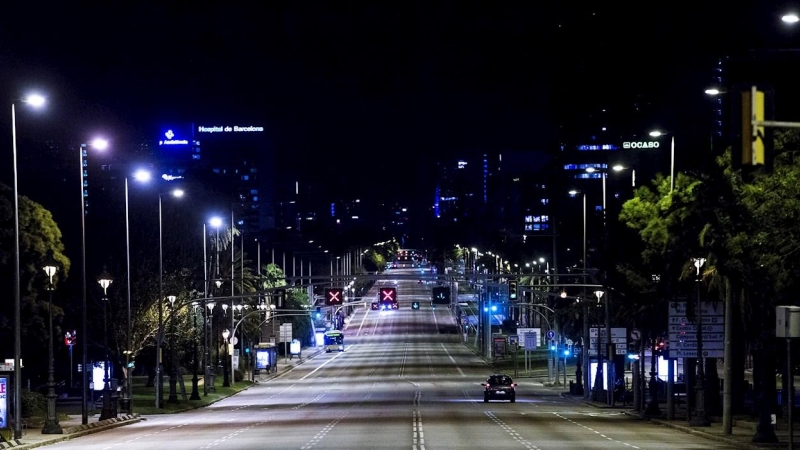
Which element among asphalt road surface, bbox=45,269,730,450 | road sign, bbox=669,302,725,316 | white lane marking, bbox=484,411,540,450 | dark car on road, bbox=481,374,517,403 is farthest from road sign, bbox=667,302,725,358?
dark car on road, bbox=481,374,517,403

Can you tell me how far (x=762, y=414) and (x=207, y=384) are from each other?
55.1 meters

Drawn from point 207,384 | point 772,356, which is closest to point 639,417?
point 772,356

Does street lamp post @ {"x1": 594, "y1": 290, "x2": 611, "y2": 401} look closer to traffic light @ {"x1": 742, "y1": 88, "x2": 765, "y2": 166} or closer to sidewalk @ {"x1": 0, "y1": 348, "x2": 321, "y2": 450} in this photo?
sidewalk @ {"x1": 0, "y1": 348, "x2": 321, "y2": 450}

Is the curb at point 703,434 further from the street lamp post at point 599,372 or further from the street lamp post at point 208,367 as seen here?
the street lamp post at point 208,367

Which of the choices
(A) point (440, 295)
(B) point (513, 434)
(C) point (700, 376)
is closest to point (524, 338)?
(A) point (440, 295)

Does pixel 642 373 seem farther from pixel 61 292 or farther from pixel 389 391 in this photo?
pixel 61 292

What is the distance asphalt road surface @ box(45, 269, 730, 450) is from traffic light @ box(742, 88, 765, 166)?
22452 mm

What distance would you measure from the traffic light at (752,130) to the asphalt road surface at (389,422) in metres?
22.5

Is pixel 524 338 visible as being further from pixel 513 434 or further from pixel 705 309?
pixel 513 434

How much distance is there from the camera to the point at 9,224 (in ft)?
232

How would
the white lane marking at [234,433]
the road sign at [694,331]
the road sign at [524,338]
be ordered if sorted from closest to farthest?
the white lane marking at [234,433] → the road sign at [694,331] → the road sign at [524,338]

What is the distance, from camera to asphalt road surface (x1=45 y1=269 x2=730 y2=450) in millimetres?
43188

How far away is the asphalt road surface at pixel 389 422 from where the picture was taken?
4319cm

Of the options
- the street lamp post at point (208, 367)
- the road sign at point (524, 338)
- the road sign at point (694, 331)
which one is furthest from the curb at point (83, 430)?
the road sign at point (524, 338)
